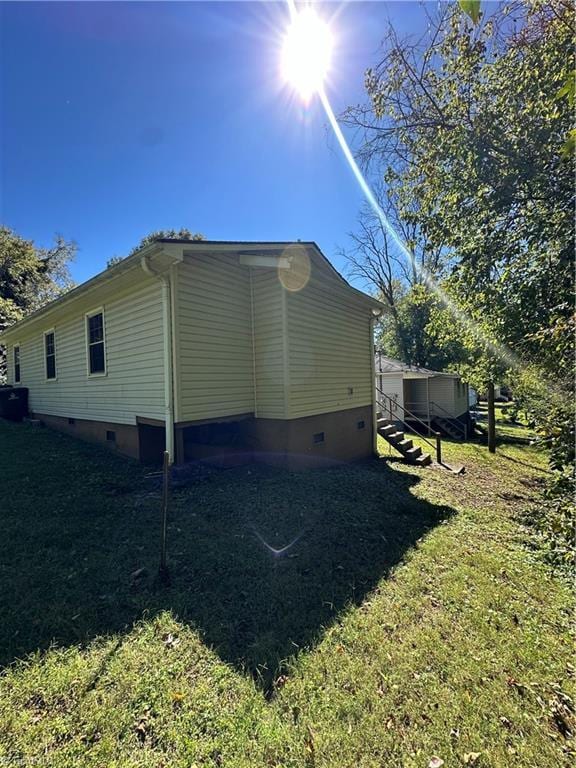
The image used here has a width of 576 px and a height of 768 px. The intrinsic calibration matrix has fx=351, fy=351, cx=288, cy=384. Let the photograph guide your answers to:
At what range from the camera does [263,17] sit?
5.25 meters

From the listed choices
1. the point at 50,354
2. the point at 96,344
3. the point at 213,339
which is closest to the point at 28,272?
the point at 50,354

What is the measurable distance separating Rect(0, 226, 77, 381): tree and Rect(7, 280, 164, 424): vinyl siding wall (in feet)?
45.4

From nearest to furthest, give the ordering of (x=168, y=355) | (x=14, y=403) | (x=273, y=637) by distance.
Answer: (x=273, y=637) < (x=168, y=355) < (x=14, y=403)

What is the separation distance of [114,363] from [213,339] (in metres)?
2.68

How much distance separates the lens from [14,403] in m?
12.6

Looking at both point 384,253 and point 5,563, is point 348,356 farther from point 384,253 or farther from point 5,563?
point 384,253

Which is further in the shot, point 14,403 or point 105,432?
point 14,403

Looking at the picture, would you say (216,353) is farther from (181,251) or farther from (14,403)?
(14,403)

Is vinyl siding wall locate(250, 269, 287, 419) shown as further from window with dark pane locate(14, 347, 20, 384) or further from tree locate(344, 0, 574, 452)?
window with dark pane locate(14, 347, 20, 384)

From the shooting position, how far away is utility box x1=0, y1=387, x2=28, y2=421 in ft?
40.8

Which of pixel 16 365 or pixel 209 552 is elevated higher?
pixel 16 365

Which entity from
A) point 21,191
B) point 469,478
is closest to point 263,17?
point 469,478

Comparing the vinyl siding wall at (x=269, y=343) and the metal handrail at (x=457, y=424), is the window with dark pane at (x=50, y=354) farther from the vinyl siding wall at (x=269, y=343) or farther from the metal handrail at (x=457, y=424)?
the metal handrail at (x=457, y=424)

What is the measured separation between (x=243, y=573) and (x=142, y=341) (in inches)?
197
